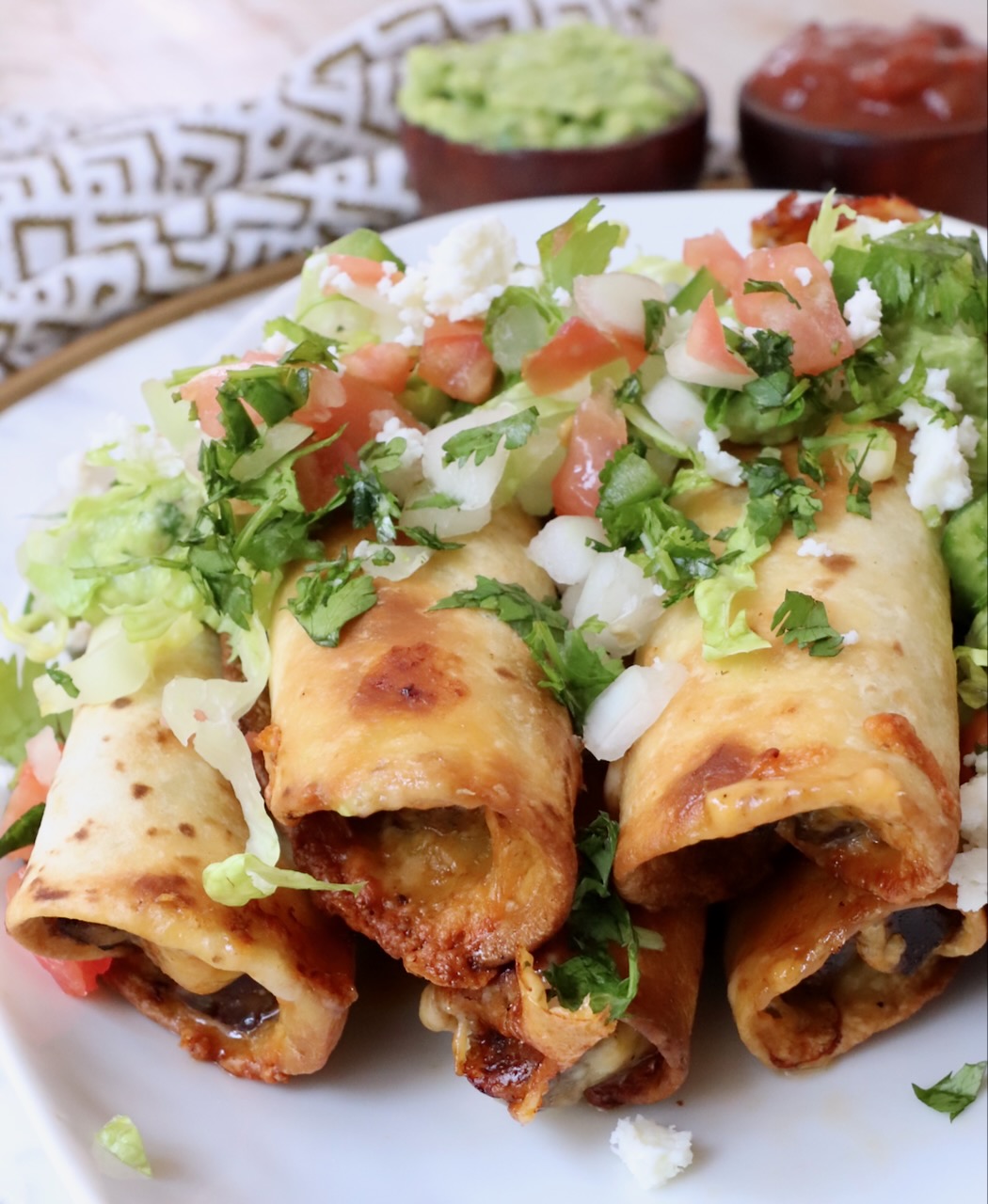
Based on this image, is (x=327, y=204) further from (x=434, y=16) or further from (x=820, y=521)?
(x=820, y=521)

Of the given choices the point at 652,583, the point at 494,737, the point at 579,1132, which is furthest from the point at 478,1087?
the point at 652,583

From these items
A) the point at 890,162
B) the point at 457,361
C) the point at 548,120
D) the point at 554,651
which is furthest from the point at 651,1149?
the point at 548,120

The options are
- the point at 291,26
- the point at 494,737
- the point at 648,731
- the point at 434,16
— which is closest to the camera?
the point at 494,737

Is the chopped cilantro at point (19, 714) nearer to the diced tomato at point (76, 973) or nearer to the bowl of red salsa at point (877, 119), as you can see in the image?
the diced tomato at point (76, 973)

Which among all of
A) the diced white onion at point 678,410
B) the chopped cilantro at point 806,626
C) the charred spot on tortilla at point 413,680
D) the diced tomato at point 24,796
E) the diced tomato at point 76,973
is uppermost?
the diced white onion at point 678,410

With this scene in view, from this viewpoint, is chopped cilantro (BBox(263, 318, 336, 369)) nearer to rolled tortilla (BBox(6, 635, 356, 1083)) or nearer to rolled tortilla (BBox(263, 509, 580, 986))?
rolled tortilla (BBox(263, 509, 580, 986))

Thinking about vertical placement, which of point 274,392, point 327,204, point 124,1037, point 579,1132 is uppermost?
point 274,392

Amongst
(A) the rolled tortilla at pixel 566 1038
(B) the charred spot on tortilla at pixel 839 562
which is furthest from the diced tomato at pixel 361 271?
(A) the rolled tortilla at pixel 566 1038
